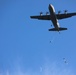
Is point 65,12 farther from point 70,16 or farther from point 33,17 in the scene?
point 33,17

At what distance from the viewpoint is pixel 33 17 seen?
14000 cm

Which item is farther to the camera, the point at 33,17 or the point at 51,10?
the point at 33,17

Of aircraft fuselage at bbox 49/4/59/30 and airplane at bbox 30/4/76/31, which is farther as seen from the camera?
airplane at bbox 30/4/76/31

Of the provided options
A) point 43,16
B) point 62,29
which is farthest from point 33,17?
point 62,29

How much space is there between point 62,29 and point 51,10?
417 inches

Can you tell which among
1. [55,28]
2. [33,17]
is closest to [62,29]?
[55,28]

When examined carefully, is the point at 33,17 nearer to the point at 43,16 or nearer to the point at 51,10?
the point at 43,16

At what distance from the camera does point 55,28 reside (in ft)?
446

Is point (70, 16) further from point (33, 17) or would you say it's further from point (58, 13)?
point (33, 17)

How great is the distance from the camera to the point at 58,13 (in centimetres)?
13488

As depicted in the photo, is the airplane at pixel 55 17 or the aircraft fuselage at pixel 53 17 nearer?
the aircraft fuselage at pixel 53 17

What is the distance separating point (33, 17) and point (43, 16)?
4.44 meters

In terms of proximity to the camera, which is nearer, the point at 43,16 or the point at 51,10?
the point at 51,10

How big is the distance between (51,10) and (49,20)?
8339 millimetres
